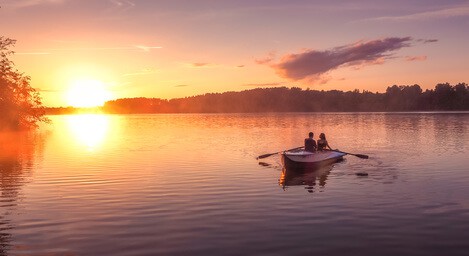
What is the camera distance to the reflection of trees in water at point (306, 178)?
27.4 meters

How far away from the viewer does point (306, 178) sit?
30.5 meters

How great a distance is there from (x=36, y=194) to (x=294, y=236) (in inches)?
632

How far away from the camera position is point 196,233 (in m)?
16.3

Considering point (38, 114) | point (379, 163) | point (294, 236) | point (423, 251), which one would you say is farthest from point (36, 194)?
point (38, 114)

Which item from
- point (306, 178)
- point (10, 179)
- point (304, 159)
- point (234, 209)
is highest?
point (304, 159)

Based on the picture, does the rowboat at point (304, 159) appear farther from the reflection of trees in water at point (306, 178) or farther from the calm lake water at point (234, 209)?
the calm lake water at point (234, 209)

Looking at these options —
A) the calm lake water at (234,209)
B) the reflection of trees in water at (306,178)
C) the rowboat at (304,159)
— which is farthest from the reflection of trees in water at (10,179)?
the rowboat at (304,159)

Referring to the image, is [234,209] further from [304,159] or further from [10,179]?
[10,179]

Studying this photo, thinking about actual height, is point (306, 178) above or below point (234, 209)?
below

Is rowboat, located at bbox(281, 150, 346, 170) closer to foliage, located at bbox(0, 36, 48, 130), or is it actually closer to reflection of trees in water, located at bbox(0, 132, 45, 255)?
reflection of trees in water, located at bbox(0, 132, 45, 255)

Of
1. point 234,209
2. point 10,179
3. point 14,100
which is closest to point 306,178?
point 234,209

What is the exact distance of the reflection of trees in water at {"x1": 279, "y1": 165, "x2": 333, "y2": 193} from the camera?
2739 cm

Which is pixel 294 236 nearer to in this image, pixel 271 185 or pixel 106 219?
pixel 106 219

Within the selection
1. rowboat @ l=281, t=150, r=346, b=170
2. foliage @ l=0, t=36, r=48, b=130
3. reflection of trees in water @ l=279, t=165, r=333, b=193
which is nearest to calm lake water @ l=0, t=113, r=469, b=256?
reflection of trees in water @ l=279, t=165, r=333, b=193
